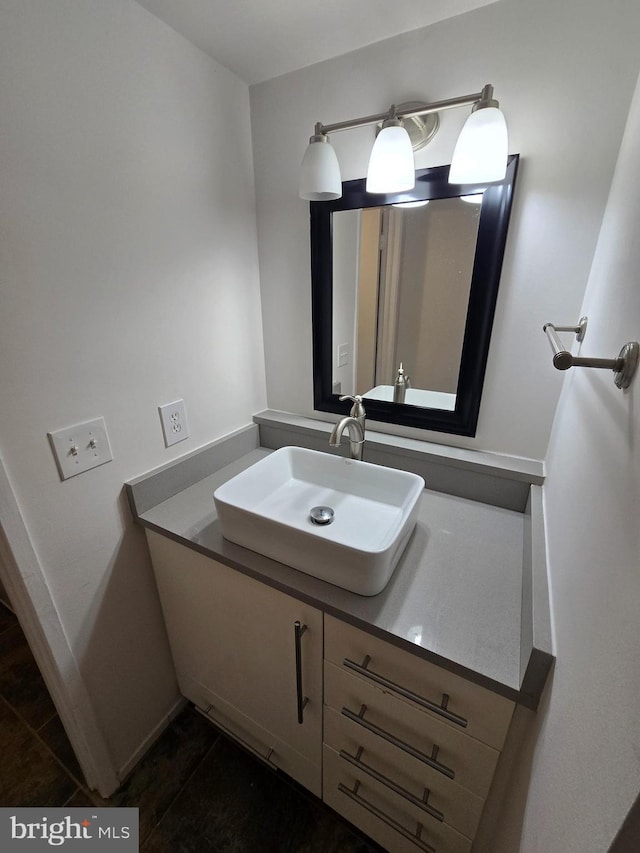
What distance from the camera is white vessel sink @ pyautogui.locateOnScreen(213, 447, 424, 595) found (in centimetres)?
76

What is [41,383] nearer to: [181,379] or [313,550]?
[181,379]

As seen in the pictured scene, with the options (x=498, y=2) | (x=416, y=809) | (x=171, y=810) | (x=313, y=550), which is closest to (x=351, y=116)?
(x=498, y=2)

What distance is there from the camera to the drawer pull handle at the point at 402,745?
724mm

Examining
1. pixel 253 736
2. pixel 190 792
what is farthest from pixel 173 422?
pixel 190 792

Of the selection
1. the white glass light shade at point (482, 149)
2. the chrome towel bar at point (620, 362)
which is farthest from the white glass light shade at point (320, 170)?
the chrome towel bar at point (620, 362)

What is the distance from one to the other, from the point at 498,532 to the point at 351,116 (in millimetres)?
1246

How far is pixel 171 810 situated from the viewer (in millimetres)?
1070

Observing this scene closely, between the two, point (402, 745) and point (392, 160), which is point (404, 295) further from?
point (402, 745)

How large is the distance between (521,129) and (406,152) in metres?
0.28

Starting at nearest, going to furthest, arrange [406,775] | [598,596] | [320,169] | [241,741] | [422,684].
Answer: [598,596], [422,684], [406,775], [320,169], [241,741]

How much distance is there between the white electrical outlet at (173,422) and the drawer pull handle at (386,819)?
106 cm

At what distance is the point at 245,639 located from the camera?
38.1 inches

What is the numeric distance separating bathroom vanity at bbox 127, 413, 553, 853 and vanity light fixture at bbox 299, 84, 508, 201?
74cm

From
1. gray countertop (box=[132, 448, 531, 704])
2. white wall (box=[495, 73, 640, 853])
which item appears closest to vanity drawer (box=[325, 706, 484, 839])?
white wall (box=[495, 73, 640, 853])
